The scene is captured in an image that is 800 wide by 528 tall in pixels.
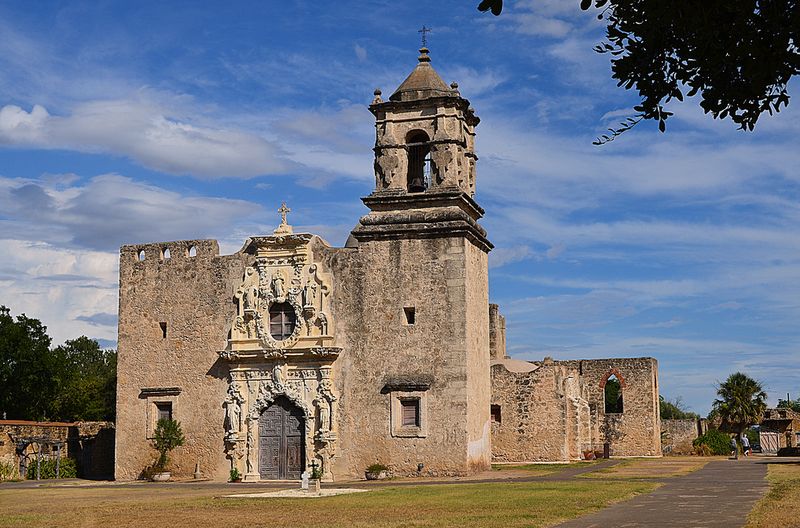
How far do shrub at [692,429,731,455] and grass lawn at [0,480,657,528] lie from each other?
72.2ft

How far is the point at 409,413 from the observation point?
25781 mm

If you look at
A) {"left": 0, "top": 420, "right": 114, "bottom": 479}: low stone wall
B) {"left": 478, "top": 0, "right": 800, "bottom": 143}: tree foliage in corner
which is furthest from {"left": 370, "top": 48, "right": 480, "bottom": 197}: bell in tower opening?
{"left": 478, "top": 0, "right": 800, "bottom": 143}: tree foliage in corner

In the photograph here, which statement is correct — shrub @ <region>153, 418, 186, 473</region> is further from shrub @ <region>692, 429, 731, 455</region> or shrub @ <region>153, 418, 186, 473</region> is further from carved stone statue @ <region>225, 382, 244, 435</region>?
shrub @ <region>692, 429, 731, 455</region>

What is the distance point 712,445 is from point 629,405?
4969 millimetres

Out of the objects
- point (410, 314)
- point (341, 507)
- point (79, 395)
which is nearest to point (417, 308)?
point (410, 314)

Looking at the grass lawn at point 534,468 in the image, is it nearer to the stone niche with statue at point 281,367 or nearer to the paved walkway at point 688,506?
the paved walkway at point 688,506

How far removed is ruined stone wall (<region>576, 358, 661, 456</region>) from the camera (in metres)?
39.3

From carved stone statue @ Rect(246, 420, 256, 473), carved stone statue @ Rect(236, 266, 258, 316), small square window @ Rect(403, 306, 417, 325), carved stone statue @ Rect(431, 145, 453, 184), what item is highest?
carved stone statue @ Rect(431, 145, 453, 184)

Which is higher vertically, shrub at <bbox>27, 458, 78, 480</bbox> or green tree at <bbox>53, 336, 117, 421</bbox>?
green tree at <bbox>53, 336, 117, 421</bbox>

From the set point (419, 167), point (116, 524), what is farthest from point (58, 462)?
point (116, 524)

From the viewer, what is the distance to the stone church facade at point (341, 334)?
84.5 ft

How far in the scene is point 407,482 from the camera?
23641 millimetres

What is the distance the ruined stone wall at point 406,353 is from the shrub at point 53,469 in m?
9.46

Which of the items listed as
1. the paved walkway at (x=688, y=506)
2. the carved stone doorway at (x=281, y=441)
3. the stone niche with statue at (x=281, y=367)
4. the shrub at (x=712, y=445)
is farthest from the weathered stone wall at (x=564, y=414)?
the paved walkway at (x=688, y=506)
